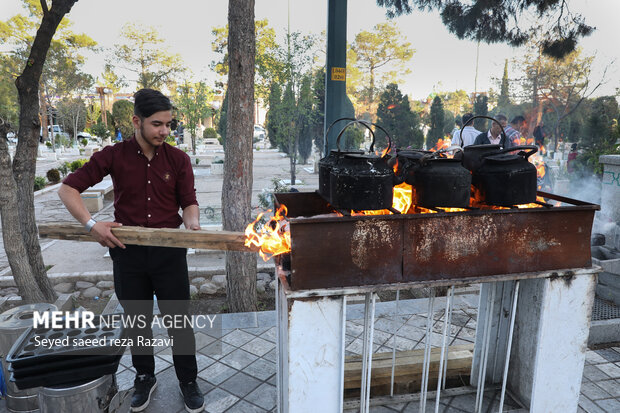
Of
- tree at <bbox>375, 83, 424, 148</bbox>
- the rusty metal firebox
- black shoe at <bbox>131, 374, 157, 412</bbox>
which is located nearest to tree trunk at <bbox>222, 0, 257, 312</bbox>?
black shoe at <bbox>131, 374, 157, 412</bbox>

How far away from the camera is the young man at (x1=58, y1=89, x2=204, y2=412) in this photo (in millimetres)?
2594

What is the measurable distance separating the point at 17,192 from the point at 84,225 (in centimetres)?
276

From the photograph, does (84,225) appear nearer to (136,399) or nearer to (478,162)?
(136,399)

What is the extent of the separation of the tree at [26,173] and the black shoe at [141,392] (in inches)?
91.0

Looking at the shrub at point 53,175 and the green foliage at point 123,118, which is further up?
the green foliage at point 123,118

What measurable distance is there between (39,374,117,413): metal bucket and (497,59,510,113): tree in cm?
2656

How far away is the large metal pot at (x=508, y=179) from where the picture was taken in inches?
93.0

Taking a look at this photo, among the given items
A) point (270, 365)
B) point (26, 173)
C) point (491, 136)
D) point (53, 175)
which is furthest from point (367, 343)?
point (53, 175)

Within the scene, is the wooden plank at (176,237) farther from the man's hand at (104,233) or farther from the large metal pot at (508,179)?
the large metal pot at (508,179)

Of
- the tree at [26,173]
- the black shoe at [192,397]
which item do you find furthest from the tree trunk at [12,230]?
the black shoe at [192,397]

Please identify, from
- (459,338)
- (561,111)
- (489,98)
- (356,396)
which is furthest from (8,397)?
(489,98)

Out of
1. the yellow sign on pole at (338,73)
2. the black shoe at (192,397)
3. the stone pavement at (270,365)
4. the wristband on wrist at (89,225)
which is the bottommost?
the stone pavement at (270,365)

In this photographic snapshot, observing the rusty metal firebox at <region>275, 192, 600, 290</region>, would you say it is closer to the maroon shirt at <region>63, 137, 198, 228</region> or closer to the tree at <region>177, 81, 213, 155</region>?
the maroon shirt at <region>63, 137, 198, 228</region>

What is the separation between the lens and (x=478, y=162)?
254cm
